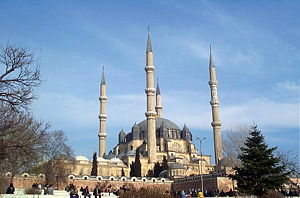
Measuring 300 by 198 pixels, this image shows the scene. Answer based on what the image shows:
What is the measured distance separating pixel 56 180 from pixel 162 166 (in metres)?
18.0

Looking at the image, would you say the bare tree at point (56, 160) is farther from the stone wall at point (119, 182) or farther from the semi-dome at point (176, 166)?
the semi-dome at point (176, 166)

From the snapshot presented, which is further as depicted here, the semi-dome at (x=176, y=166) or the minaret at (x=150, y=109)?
the semi-dome at (x=176, y=166)

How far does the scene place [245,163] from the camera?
68.5 feet

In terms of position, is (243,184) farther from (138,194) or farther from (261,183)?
(138,194)

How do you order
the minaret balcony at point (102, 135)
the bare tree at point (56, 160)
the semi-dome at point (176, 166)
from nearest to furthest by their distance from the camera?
the bare tree at point (56, 160) < the semi-dome at point (176, 166) < the minaret balcony at point (102, 135)

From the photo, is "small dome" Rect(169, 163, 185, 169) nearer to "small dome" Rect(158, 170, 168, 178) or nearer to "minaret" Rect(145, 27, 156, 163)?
"small dome" Rect(158, 170, 168, 178)

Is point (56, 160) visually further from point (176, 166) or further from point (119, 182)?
point (176, 166)

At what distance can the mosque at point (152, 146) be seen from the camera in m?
44.7


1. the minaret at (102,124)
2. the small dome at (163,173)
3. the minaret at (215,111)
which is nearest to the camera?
the small dome at (163,173)

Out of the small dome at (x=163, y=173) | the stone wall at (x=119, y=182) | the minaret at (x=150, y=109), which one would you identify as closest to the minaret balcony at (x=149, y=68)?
the minaret at (x=150, y=109)

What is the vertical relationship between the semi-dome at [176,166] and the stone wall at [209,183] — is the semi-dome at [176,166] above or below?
above

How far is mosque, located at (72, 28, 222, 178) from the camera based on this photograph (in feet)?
147

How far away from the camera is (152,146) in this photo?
144 feet

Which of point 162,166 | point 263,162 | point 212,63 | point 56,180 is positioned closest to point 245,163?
point 263,162
